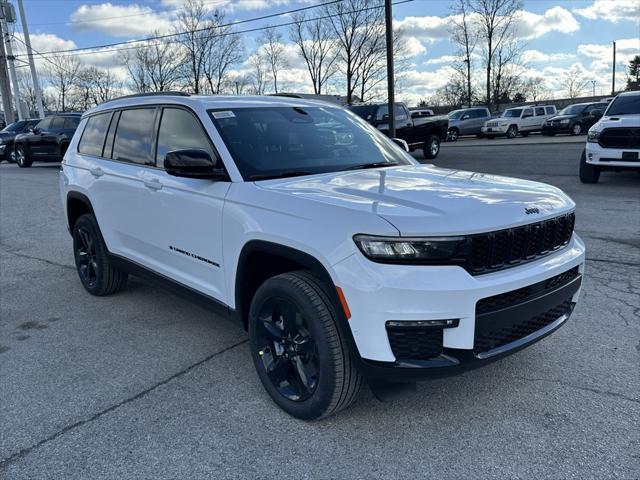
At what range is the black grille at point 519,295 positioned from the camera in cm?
255

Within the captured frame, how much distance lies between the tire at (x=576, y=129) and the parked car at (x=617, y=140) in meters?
19.4

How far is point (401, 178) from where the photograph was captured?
11.2 feet

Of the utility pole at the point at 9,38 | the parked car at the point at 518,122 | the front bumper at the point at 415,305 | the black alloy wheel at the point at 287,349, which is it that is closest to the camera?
the front bumper at the point at 415,305

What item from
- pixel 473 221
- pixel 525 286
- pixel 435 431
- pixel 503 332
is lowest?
pixel 435 431

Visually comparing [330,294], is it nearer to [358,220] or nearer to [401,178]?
[358,220]

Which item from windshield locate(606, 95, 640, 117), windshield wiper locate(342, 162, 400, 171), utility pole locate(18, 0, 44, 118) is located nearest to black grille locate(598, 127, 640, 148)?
windshield locate(606, 95, 640, 117)

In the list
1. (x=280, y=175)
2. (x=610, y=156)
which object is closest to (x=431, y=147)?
(x=610, y=156)

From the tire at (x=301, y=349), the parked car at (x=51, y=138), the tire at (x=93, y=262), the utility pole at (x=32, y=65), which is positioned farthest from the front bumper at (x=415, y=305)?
the utility pole at (x=32, y=65)

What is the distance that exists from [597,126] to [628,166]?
1016 millimetres

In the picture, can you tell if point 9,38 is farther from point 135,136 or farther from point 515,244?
point 515,244

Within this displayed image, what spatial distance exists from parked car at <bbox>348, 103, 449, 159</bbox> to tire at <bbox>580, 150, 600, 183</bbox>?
663cm

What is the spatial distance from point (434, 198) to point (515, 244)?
0.46 metres

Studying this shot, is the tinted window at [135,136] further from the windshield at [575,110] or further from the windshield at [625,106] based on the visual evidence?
the windshield at [575,110]

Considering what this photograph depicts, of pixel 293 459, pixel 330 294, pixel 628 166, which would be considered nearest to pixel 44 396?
pixel 293 459
